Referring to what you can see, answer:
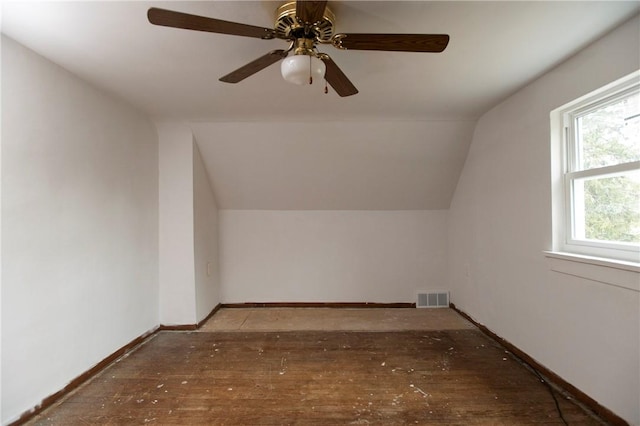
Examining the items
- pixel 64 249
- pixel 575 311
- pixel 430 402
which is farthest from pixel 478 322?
pixel 64 249

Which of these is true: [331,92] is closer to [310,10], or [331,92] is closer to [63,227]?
[310,10]

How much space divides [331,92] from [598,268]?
201 cm

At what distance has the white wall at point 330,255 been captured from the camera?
371 centimetres

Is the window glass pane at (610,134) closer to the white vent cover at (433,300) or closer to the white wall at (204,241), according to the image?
the white vent cover at (433,300)

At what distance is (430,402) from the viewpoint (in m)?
1.82

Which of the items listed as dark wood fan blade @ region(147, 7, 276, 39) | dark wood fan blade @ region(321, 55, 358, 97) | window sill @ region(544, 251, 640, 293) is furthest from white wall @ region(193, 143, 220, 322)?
window sill @ region(544, 251, 640, 293)

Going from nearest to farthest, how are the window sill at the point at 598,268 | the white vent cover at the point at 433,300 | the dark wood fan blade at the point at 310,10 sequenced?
1. the dark wood fan blade at the point at 310,10
2. the window sill at the point at 598,268
3. the white vent cover at the point at 433,300

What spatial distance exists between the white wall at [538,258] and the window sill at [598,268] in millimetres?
40

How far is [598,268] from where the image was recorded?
1675 mm

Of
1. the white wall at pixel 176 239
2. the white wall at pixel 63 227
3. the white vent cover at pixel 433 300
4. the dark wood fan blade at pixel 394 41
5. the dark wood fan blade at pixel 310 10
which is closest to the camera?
the dark wood fan blade at pixel 310 10

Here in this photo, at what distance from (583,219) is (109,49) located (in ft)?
10.0

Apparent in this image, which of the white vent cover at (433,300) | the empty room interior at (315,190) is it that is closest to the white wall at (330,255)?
the white vent cover at (433,300)

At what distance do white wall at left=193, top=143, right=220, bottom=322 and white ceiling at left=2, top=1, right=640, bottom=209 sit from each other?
16cm

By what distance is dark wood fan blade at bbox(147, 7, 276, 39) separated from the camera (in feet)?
3.58
